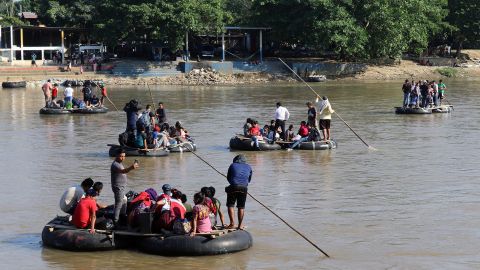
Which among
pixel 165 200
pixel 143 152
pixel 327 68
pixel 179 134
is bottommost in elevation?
pixel 143 152

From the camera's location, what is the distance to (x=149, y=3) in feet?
211

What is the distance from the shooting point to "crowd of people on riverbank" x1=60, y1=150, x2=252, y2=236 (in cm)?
1362

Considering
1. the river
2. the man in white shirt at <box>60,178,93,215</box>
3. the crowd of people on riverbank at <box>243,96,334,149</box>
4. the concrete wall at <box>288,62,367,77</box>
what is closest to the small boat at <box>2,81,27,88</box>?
the river

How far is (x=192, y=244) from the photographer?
13.5 meters

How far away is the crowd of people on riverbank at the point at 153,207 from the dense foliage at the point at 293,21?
48.9m

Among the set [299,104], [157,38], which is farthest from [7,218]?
[157,38]

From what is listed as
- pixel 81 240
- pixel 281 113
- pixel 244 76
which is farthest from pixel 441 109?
pixel 244 76

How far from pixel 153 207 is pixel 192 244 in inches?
33.0

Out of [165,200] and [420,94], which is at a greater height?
[420,94]

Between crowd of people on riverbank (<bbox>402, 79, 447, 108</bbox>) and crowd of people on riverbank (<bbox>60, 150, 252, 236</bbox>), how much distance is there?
894 inches

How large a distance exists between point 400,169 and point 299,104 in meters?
21.5

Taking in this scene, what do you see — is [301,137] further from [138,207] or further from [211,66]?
[211,66]

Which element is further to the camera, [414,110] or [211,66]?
[211,66]

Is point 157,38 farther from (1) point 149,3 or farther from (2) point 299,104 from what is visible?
Answer: (2) point 299,104
